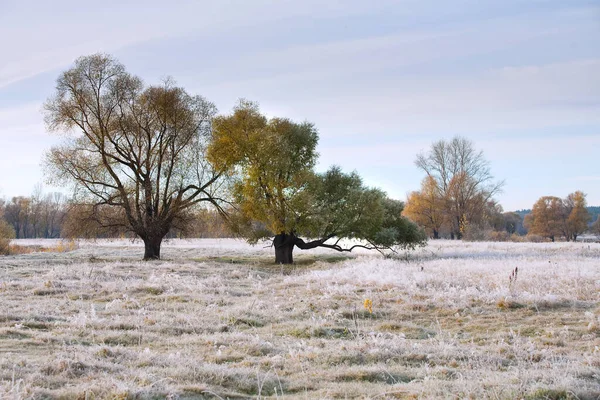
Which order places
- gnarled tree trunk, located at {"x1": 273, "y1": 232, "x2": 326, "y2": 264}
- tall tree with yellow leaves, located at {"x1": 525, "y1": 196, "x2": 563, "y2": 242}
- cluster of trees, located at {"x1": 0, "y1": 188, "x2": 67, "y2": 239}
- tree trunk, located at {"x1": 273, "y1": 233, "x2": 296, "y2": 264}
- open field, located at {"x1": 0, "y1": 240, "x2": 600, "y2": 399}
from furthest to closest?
cluster of trees, located at {"x1": 0, "y1": 188, "x2": 67, "y2": 239} → tall tree with yellow leaves, located at {"x1": 525, "y1": 196, "x2": 563, "y2": 242} → tree trunk, located at {"x1": 273, "y1": 233, "x2": 296, "y2": 264} → gnarled tree trunk, located at {"x1": 273, "y1": 232, "x2": 326, "y2": 264} → open field, located at {"x1": 0, "y1": 240, "x2": 600, "y2": 399}

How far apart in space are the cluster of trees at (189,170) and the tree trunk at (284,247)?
69 mm

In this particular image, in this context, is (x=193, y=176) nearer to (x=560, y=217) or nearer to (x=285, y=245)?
(x=285, y=245)

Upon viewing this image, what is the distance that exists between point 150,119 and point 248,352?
27763mm


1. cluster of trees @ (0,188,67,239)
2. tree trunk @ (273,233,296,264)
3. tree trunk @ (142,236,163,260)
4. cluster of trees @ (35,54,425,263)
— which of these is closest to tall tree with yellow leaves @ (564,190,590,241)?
cluster of trees @ (35,54,425,263)

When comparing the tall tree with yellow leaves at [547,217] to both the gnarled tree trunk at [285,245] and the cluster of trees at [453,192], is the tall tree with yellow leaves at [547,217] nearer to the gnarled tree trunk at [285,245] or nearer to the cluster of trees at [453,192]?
the cluster of trees at [453,192]

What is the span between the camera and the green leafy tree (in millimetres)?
30625

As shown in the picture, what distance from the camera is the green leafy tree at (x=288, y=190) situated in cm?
3062

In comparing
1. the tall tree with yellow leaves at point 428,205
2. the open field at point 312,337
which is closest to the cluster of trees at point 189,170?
the open field at point 312,337

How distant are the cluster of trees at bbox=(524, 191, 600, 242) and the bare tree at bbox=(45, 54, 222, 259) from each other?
6716 centimetres

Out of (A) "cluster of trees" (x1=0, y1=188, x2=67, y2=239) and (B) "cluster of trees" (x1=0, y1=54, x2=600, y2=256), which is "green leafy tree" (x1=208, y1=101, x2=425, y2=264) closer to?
(B) "cluster of trees" (x1=0, y1=54, x2=600, y2=256)

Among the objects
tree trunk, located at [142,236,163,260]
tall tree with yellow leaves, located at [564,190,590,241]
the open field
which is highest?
tall tree with yellow leaves, located at [564,190,590,241]

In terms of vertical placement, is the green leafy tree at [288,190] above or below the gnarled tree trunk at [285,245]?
above

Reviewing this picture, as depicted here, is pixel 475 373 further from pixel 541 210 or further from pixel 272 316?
pixel 541 210

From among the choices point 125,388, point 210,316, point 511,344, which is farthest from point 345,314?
point 125,388
